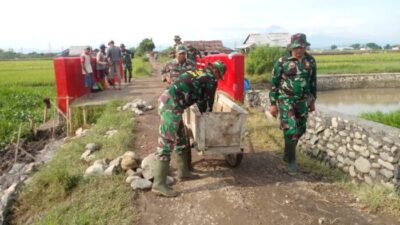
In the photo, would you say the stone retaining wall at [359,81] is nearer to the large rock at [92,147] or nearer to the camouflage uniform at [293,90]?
the large rock at [92,147]

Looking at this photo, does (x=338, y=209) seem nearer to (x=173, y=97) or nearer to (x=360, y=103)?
(x=173, y=97)

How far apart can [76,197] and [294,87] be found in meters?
3.07

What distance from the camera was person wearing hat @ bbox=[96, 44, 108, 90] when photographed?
1345 cm

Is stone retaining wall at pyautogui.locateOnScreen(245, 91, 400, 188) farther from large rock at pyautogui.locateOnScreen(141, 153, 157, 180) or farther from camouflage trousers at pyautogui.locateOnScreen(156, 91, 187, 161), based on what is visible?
large rock at pyautogui.locateOnScreen(141, 153, 157, 180)

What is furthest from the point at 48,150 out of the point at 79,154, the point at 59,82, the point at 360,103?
the point at 360,103

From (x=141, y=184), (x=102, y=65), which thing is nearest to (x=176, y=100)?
(x=141, y=184)

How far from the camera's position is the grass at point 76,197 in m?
4.17

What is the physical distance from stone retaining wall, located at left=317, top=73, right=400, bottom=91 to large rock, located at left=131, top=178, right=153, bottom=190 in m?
21.4

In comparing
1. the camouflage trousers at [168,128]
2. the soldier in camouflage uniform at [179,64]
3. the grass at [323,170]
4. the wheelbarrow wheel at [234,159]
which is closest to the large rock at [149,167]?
the camouflage trousers at [168,128]

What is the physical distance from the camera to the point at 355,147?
210 inches

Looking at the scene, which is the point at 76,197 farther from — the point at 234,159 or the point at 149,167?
the point at 234,159

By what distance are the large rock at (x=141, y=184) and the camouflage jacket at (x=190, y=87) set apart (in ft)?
3.33

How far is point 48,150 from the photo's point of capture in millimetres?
9633

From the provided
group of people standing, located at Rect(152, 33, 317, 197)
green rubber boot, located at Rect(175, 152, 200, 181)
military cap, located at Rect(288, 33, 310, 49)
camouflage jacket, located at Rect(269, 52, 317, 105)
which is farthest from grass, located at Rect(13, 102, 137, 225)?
military cap, located at Rect(288, 33, 310, 49)
